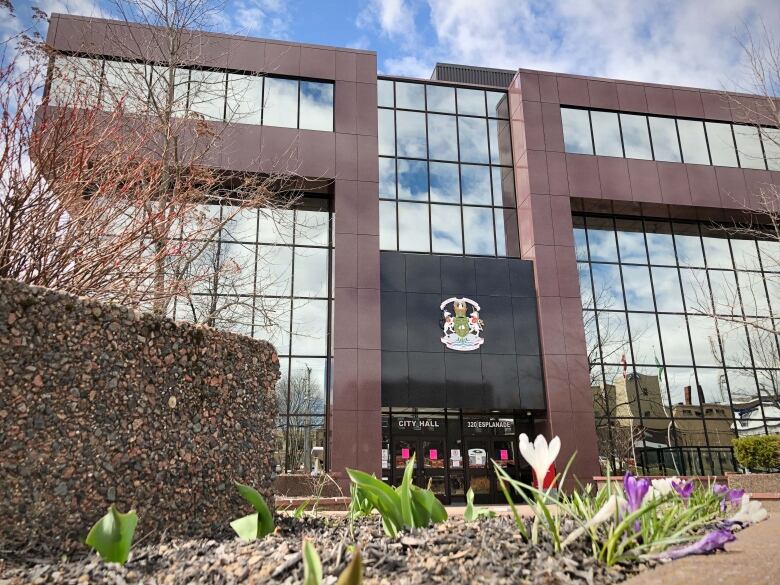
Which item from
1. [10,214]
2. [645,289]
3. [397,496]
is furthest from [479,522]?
[645,289]

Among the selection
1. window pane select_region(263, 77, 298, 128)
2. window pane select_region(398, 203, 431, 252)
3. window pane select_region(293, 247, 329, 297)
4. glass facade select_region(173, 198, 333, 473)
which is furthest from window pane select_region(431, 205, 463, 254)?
window pane select_region(263, 77, 298, 128)

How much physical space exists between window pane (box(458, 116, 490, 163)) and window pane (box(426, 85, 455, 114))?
0.64 m

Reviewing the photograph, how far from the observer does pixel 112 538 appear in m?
3.73

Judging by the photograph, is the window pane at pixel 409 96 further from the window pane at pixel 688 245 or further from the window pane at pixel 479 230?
the window pane at pixel 688 245

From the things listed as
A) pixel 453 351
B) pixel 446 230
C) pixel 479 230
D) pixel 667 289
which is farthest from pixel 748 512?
pixel 667 289

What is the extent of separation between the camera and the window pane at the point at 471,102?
23344mm

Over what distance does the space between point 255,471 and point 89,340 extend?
2.02m

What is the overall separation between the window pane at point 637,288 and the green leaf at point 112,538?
2100 centimetres

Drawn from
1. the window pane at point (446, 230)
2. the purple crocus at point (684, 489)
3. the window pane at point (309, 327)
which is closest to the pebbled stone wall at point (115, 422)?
the purple crocus at point (684, 489)

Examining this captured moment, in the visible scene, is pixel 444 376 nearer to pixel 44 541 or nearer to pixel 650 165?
pixel 650 165

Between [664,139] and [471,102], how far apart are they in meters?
7.61

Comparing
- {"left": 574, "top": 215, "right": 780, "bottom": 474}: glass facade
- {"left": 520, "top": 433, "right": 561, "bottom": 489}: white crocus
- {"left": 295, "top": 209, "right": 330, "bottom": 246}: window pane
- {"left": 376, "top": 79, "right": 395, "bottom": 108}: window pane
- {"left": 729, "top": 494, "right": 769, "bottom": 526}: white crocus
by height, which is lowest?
{"left": 729, "top": 494, "right": 769, "bottom": 526}: white crocus

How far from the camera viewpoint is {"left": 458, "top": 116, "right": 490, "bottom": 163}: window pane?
901 inches

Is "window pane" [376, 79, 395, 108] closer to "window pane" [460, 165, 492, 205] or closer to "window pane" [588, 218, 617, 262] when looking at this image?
"window pane" [460, 165, 492, 205]
